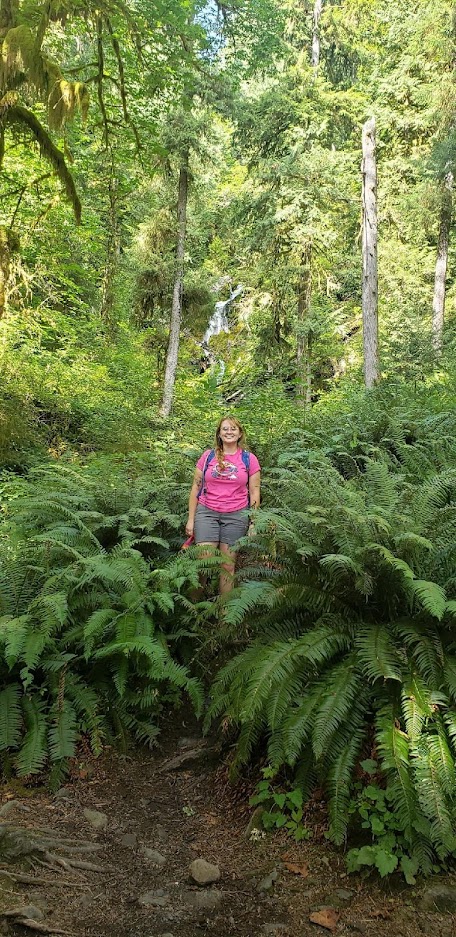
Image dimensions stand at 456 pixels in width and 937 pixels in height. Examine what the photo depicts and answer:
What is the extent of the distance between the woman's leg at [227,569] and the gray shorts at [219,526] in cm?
7

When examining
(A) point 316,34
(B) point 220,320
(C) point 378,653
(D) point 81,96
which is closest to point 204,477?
(C) point 378,653

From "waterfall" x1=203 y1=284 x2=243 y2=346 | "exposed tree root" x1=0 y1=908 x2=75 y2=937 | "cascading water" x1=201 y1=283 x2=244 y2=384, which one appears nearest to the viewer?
"exposed tree root" x1=0 y1=908 x2=75 y2=937

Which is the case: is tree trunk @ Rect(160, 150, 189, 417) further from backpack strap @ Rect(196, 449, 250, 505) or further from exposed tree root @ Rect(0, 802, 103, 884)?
exposed tree root @ Rect(0, 802, 103, 884)

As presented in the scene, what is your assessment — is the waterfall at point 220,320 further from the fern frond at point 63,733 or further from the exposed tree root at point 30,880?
the exposed tree root at point 30,880

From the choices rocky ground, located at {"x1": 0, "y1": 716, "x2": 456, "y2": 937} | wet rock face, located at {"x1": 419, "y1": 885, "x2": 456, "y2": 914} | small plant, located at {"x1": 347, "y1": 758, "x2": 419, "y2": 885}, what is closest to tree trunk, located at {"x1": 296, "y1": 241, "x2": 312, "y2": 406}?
rocky ground, located at {"x1": 0, "y1": 716, "x2": 456, "y2": 937}

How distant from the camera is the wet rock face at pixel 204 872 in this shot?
308 centimetres

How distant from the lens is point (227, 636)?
448 cm

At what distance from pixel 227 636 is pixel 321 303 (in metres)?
19.4

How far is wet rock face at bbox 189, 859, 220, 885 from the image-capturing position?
3084mm

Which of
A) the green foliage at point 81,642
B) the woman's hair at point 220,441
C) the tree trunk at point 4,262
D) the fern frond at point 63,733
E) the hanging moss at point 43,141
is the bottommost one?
the fern frond at point 63,733

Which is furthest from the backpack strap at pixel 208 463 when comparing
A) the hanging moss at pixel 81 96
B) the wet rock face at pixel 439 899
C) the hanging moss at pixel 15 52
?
the hanging moss at pixel 15 52

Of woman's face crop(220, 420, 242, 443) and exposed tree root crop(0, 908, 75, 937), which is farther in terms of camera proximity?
woman's face crop(220, 420, 242, 443)

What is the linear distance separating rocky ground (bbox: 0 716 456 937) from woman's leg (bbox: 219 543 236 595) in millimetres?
1548

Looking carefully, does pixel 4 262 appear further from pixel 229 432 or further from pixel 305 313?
pixel 305 313
